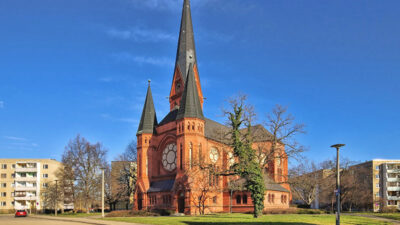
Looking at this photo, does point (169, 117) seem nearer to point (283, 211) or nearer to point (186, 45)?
point (186, 45)

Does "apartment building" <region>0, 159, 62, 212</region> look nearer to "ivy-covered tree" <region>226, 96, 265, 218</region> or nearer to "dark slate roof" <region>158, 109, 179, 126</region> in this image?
"dark slate roof" <region>158, 109, 179, 126</region>

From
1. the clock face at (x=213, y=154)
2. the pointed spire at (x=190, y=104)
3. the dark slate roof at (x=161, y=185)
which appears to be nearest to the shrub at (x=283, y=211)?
the clock face at (x=213, y=154)

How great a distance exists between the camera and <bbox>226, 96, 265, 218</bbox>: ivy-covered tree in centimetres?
3688

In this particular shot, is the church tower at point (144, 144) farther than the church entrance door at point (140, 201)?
Yes

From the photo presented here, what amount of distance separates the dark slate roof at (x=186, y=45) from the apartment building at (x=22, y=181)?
5473 cm

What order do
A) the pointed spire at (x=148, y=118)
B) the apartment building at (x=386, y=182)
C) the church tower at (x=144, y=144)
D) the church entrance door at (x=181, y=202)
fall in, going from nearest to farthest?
the church entrance door at (x=181, y=202), the church tower at (x=144, y=144), the pointed spire at (x=148, y=118), the apartment building at (x=386, y=182)

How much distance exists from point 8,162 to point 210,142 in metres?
73.5

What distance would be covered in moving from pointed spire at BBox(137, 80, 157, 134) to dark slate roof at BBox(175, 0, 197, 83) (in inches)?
300

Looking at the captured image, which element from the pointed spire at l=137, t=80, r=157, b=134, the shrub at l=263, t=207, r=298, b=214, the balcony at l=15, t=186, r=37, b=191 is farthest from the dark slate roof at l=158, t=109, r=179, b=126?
the balcony at l=15, t=186, r=37, b=191

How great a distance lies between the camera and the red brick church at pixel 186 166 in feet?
172

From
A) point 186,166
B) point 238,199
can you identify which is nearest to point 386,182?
point 238,199

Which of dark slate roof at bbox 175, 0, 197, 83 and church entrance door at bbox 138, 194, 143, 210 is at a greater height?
dark slate roof at bbox 175, 0, 197, 83

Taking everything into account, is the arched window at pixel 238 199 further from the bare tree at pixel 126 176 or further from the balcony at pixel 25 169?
the balcony at pixel 25 169

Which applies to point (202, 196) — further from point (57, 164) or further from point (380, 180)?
point (57, 164)
